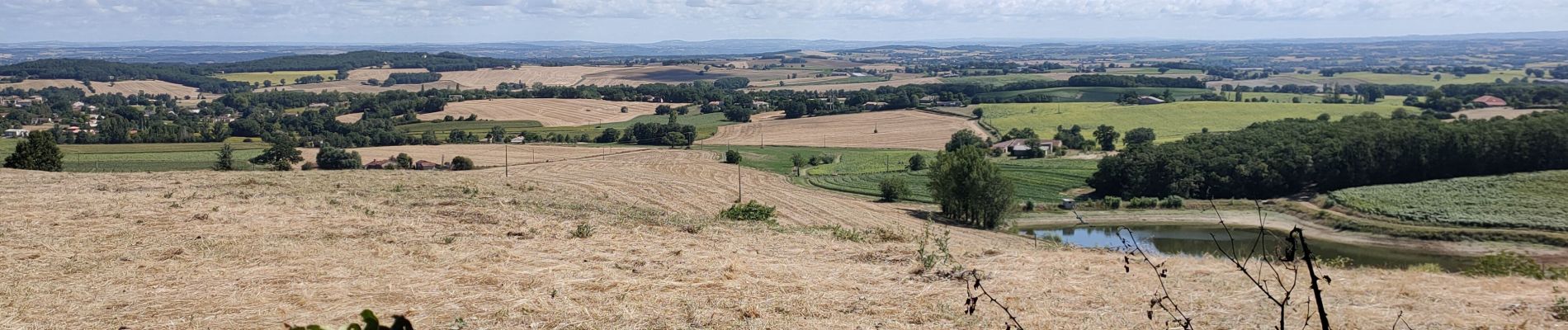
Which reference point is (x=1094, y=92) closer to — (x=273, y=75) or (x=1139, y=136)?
(x=1139, y=136)

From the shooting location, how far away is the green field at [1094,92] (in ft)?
408

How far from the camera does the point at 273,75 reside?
184375 mm

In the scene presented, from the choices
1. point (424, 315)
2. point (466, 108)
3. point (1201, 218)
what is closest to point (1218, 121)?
point (1201, 218)

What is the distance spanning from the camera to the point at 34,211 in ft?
60.4

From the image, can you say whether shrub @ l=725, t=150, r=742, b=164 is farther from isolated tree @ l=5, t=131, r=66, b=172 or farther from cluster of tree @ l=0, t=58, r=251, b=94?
cluster of tree @ l=0, t=58, r=251, b=94

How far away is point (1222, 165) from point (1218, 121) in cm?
3581

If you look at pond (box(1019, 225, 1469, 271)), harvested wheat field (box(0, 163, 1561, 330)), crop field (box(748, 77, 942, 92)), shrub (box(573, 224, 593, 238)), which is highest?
harvested wheat field (box(0, 163, 1561, 330))

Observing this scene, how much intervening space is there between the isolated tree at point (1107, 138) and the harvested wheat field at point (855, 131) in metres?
10.2

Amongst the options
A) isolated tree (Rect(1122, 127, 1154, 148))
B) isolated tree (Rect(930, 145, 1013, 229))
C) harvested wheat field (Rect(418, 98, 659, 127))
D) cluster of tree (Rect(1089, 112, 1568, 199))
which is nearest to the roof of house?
cluster of tree (Rect(1089, 112, 1568, 199))

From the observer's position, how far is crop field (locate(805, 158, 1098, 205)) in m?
59.8

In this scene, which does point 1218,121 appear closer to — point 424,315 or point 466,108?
point 466,108

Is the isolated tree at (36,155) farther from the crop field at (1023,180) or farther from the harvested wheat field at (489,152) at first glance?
the crop field at (1023,180)

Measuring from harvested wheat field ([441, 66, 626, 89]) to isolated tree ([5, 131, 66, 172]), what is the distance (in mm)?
118849

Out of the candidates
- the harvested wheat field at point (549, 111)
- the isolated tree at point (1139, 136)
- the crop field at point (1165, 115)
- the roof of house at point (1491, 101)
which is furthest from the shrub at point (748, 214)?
the roof of house at point (1491, 101)
